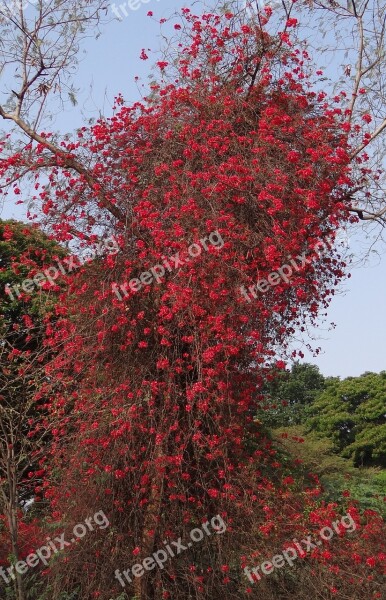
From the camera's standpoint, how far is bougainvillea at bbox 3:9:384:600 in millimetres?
6230

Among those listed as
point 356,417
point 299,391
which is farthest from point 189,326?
point 299,391

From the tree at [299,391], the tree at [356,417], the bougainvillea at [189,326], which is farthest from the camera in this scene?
the tree at [299,391]

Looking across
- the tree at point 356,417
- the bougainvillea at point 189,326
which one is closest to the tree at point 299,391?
the tree at point 356,417

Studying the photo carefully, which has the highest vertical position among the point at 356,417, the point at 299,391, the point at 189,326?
the point at 189,326

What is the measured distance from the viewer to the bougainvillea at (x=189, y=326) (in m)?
6.23

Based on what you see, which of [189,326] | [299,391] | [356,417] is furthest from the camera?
[299,391]

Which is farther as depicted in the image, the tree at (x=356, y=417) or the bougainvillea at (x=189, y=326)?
the tree at (x=356, y=417)

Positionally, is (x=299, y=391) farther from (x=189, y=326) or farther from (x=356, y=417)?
(x=189, y=326)

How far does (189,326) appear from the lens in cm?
627

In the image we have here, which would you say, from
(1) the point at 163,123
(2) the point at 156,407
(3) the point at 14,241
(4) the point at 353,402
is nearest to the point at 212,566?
(2) the point at 156,407

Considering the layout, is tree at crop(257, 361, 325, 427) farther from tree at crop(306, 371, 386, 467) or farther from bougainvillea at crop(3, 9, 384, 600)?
bougainvillea at crop(3, 9, 384, 600)

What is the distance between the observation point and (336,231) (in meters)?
7.38

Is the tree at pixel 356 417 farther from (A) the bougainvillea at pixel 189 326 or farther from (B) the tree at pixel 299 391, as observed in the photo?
(A) the bougainvillea at pixel 189 326

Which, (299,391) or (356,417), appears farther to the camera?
(299,391)
